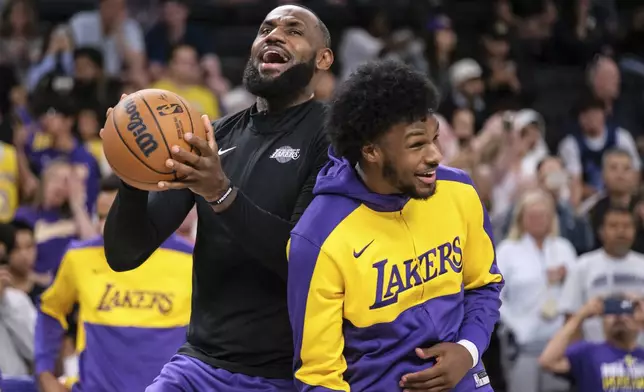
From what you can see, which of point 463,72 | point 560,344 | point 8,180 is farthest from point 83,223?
point 463,72

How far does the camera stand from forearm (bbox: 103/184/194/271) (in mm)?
3678

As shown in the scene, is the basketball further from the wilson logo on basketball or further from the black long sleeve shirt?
the black long sleeve shirt

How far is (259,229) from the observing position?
11.7 feet

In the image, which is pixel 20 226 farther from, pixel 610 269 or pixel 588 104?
pixel 588 104

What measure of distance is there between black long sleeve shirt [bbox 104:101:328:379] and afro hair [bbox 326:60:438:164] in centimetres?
34

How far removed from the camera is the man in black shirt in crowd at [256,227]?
3725 mm

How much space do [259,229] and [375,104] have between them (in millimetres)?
513

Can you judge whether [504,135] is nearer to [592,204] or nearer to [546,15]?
[592,204]

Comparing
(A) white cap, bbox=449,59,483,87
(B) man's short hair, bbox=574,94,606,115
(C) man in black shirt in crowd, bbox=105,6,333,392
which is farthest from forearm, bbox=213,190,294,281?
(A) white cap, bbox=449,59,483,87

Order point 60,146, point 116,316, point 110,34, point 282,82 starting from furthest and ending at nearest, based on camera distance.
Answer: point 110,34 < point 60,146 < point 116,316 < point 282,82

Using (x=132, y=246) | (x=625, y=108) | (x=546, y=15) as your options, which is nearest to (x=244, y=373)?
(x=132, y=246)

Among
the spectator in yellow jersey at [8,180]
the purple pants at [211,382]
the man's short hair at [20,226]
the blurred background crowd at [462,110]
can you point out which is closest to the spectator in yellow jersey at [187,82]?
the blurred background crowd at [462,110]

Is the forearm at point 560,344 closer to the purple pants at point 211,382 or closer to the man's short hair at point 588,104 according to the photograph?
the purple pants at point 211,382

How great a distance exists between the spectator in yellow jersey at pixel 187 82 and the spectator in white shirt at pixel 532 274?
3355mm
